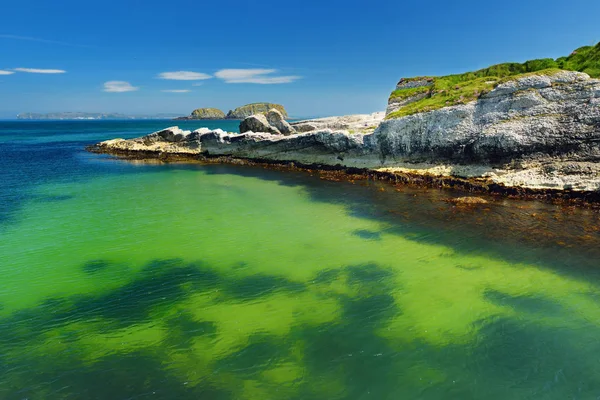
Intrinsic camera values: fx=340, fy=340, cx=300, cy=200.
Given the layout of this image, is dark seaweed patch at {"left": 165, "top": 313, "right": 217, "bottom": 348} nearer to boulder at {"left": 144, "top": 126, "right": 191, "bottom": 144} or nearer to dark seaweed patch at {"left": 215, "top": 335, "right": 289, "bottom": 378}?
dark seaweed patch at {"left": 215, "top": 335, "right": 289, "bottom": 378}

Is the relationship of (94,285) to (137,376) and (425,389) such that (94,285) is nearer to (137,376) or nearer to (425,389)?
(137,376)

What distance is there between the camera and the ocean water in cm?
893

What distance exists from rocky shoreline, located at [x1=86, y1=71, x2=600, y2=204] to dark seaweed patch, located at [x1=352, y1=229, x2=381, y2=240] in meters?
14.2

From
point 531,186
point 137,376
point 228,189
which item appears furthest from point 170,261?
point 531,186

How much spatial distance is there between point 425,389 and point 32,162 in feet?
201

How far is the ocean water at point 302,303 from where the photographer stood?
893cm

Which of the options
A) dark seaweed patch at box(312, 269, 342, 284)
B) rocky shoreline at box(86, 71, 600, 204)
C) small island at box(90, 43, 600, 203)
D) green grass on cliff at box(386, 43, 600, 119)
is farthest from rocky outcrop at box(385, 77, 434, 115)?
dark seaweed patch at box(312, 269, 342, 284)

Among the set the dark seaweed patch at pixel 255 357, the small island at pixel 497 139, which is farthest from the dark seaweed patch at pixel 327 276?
the small island at pixel 497 139

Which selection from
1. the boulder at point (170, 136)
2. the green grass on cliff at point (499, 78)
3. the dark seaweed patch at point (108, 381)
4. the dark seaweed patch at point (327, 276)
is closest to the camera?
the dark seaweed patch at point (108, 381)

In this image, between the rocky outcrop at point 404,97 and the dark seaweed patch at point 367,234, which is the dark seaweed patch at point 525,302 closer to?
the dark seaweed patch at point 367,234

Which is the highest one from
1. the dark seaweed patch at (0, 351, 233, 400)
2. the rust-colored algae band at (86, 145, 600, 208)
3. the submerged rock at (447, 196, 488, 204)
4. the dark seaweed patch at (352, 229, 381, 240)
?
the rust-colored algae band at (86, 145, 600, 208)

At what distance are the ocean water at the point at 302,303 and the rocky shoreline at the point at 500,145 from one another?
5.16 m

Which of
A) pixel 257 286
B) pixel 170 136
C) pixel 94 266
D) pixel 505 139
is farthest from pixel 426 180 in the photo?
pixel 170 136

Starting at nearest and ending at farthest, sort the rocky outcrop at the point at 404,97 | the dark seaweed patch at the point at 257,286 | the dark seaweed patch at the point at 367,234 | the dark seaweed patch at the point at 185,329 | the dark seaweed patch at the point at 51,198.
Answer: the dark seaweed patch at the point at 185,329 → the dark seaweed patch at the point at 257,286 → the dark seaweed patch at the point at 367,234 → the dark seaweed patch at the point at 51,198 → the rocky outcrop at the point at 404,97
